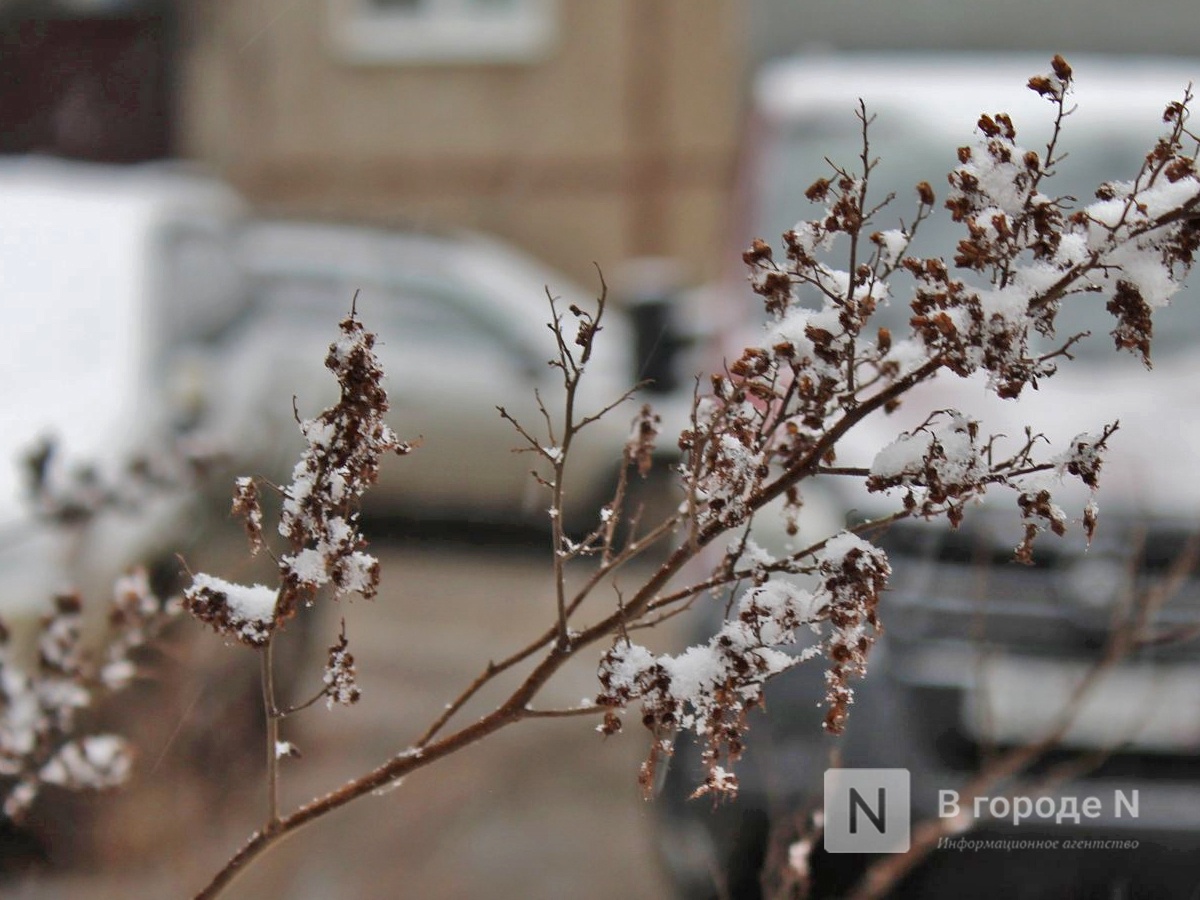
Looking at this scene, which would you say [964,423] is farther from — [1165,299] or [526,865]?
[526,865]

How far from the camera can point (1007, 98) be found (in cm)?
421

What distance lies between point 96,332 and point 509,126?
32.4 ft

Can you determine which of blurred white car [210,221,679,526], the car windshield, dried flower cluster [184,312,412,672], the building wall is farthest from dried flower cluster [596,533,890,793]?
the building wall

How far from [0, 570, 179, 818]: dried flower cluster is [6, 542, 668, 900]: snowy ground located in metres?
0.64

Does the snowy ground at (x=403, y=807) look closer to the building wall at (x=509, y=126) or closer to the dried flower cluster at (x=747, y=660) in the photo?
the dried flower cluster at (x=747, y=660)

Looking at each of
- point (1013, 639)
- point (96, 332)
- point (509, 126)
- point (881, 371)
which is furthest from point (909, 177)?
point (509, 126)

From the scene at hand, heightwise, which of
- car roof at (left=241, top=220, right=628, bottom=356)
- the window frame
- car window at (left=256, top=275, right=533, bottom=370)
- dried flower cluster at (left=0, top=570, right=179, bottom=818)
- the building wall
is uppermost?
the window frame

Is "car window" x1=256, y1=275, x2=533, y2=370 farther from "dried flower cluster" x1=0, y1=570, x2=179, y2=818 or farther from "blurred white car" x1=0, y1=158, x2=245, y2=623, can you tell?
"dried flower cluster" x1=0, y1=570, x2=179, y2=818

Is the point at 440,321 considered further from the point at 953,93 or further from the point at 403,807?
the point at 953,93

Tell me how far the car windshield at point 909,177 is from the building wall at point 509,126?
9227mm

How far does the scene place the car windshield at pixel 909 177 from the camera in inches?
148

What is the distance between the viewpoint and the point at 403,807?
454 cm

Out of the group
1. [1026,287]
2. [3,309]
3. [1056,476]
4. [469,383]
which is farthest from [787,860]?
[469,383]

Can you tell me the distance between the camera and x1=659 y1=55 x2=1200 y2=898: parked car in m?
2.26
